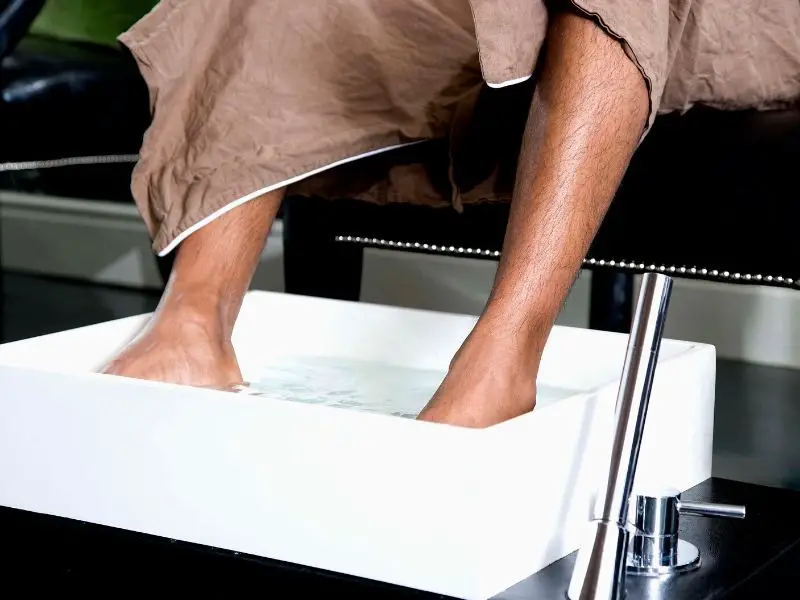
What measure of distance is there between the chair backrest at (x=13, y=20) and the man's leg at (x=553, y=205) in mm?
1042

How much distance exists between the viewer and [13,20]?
1.81 meters

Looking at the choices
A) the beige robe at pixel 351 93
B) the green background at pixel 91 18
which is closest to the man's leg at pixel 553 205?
the beige robe at pixel 351 93

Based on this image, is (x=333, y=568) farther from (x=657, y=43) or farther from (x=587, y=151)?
(x=657, y=43)

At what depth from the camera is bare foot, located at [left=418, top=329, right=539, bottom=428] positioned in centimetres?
93

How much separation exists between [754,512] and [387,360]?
387 millimetres

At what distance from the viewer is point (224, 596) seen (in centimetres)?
91

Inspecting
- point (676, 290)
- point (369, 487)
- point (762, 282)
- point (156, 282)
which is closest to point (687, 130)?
point (762, 282)

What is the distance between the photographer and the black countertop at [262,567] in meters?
0.86

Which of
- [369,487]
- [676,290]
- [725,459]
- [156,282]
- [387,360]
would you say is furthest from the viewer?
[156,282]

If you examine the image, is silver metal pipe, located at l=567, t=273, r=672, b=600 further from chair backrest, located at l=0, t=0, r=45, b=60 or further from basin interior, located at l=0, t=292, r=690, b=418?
chair backrest, located at l=0, t=0, r=45, b=60

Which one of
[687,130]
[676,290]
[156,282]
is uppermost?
[687,130]

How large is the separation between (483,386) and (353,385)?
25 cm

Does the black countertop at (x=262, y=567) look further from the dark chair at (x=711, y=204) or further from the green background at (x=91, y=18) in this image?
the green background at (x=91, y=18)

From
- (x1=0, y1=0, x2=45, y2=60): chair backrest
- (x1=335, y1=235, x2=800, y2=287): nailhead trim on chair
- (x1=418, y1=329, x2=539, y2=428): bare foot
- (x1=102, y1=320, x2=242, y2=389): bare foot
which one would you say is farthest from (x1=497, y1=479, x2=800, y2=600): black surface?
(x1=0, y1=0, x2=45, y2=60): chair backrest
